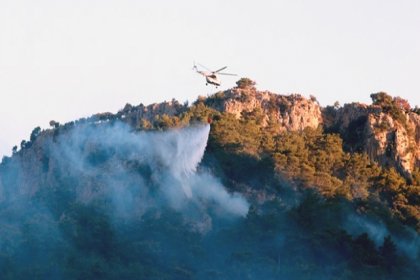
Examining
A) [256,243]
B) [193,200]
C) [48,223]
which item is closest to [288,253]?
[256,243]

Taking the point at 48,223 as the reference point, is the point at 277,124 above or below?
above

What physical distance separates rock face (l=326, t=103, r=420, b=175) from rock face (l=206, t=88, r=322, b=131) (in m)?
3.00

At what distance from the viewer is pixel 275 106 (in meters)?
144

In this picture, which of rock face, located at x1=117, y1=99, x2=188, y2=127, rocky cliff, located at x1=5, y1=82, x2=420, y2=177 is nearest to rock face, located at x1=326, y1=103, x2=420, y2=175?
rocky cliff, located at x1=5, y1=82, x2=420, y2=177

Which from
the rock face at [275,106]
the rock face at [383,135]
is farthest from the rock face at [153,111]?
the rock face at [383,135]

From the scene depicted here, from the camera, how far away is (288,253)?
125 meters

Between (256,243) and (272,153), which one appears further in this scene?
(272,153)

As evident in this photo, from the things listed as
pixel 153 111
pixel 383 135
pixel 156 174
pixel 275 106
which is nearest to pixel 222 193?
pixel 156 174

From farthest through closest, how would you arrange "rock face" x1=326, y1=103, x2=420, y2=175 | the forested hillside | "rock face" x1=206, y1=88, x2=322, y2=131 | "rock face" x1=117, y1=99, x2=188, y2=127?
"rock face" x1=117, y1=99, x2=188, y2=127
"rock face" x1=206, y1=88, x2=322, y2=131
"rock face" x1=326, y1=103, x2=420, y2=175
the forested hillside

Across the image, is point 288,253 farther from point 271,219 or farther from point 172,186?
point 172,186

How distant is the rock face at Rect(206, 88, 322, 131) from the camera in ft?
469

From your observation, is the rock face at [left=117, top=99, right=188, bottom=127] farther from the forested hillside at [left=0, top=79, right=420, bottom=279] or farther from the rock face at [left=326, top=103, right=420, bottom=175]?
the rock face at [left=326, top=103, right=420, bottom=175]

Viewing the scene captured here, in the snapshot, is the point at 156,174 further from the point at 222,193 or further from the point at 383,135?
the point at 383,135

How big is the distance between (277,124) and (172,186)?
488 inches
